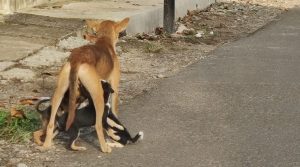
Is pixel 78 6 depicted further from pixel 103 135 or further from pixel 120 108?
pixel 103 135

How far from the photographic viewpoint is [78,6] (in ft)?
38.1

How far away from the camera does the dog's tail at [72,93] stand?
4.90 metres

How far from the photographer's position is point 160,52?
9695 millimetres

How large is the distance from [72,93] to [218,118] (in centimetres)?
188

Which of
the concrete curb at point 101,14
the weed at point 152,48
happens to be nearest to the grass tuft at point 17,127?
the weed at point 152,48

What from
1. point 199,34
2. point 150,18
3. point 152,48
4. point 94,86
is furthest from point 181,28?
point 94,86

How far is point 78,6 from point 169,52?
2538 mm

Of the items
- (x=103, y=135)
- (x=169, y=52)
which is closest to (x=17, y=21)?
(x=169, y=52)

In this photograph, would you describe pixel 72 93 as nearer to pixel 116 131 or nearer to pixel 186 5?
pixel 116 131

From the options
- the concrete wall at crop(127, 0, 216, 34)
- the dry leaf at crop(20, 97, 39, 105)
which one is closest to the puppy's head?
the dry leaf at crop(20, 97, 39, 105)

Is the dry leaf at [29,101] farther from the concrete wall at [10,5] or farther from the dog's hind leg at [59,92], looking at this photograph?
the concrete wall at [10,5]

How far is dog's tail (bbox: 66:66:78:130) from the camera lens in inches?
193

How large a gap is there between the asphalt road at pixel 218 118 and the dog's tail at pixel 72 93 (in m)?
0.32

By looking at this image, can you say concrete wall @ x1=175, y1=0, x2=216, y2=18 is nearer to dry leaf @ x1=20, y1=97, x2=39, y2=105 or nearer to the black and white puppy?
dry leaf @ x1=20, y1=97, x2=39, y2=105
